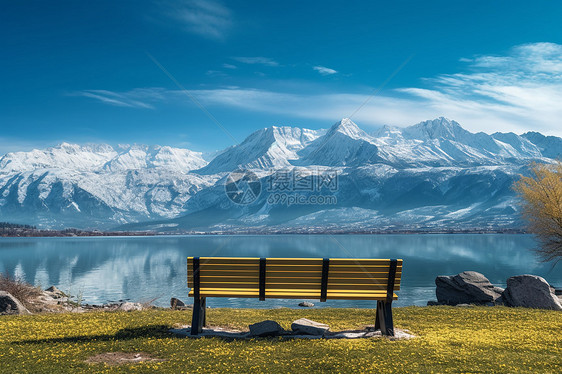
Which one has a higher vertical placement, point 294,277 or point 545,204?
point 545,204

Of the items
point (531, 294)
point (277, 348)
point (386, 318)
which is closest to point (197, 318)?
point (277, 348)

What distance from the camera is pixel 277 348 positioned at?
10.6 metres

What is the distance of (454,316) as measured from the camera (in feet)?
51.5

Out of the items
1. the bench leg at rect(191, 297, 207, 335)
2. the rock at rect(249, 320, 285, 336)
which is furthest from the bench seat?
the rock at rect(249, 320, 285, 336)

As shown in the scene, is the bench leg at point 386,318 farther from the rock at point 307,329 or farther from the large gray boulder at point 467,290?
the large gray boulder at point 467,290

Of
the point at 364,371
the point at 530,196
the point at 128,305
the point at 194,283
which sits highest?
the point at 530,196

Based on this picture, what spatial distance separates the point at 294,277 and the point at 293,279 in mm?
62

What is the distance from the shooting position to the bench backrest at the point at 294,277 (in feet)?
39.1

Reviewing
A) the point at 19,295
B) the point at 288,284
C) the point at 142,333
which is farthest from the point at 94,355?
the point at 19,295

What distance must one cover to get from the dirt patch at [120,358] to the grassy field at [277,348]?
0.20 m

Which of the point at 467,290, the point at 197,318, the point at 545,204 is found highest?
the point at 545,204

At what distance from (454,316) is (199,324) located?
894 cm

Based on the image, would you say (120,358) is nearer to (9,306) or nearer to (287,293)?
(287,293)

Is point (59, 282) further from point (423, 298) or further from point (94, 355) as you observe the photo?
point (94, 355)
